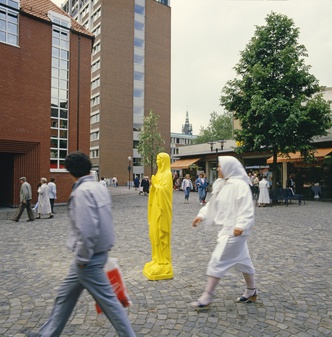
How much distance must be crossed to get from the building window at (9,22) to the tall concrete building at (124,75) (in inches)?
1384

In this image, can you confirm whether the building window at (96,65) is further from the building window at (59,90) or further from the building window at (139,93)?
the building window at (59,90)

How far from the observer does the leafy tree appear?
226 feet

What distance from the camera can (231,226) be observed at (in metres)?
3.97

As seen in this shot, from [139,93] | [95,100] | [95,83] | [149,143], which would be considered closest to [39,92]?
[149,143]

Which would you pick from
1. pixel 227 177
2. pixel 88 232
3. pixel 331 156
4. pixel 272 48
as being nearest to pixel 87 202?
pixel 88 232

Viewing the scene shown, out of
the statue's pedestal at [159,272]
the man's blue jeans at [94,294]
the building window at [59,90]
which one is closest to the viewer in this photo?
the man's blue jeans at [94,294]

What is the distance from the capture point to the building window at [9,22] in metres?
17.1

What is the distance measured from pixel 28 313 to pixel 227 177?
2946 millimetres

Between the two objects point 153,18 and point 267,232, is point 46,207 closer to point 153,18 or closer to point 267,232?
point 267,232

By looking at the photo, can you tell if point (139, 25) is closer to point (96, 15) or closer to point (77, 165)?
point (96, 15)

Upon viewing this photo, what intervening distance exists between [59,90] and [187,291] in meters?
17.9

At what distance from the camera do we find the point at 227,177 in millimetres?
4227

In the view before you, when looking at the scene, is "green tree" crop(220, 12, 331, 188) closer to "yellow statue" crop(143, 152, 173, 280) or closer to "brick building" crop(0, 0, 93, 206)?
"brick building" crop(0, 0, 93, 206)

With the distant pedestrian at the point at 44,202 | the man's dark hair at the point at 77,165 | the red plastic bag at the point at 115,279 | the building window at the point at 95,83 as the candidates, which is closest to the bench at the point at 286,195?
the distant pedestrian at the point at 44,202
